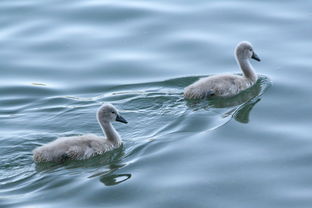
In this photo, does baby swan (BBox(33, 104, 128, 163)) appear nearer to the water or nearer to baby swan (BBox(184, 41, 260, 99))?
the water

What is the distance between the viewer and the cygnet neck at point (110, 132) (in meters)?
11.3

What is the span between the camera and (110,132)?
11344 mm

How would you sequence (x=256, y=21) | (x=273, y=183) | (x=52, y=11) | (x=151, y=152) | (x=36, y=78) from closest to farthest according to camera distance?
(x=273, y=183)
(x=151, y=152)
(x=36, y=78)
(x=256, y=21)
(x=52, y=11)

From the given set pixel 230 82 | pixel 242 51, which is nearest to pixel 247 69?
pixel 242 51

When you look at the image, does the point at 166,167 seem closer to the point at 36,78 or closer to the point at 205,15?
the point at 36,78

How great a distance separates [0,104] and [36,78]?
1.14 metres

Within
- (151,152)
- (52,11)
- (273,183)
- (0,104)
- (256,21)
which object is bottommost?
(273,183)

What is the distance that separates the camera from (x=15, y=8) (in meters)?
16.8

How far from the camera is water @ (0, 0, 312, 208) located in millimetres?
9961

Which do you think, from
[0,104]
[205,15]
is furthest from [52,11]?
[0,104]

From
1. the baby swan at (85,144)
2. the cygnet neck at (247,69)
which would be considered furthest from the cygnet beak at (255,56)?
the baby swan at (85,144)

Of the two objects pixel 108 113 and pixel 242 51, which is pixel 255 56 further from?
pixel 108 113

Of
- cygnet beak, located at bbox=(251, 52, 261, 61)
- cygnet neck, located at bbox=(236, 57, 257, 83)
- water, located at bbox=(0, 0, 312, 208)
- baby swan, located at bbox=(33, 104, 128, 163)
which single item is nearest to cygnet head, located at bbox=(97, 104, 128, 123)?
baby swan, located at bbox=(33, 104, 128, 163)

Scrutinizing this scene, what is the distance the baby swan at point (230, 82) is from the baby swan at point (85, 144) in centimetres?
143
